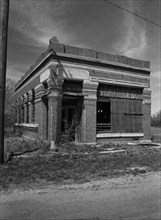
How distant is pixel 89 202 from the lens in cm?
461

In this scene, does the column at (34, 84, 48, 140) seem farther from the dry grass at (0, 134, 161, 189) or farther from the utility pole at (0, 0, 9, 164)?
the utility pole at (0, 0, 9, 164)

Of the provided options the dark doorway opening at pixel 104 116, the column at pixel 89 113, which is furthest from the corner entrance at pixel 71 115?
the dark doorway opening at pixel 104 116

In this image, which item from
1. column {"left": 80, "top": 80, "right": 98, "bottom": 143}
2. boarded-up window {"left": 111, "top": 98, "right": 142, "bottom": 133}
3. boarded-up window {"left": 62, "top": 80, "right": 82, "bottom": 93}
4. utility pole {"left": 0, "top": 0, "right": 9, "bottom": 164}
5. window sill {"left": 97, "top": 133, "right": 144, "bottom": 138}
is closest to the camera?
utility pole {"left": 0, "top": 0, "right": 9, "bottom": 164}

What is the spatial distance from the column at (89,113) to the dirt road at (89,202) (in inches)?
290

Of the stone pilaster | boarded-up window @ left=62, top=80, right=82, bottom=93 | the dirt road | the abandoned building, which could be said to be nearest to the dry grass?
the dirt road

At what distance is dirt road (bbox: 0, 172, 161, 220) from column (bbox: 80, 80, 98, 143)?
737cm

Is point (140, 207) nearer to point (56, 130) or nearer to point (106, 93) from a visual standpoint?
point (56, 130)

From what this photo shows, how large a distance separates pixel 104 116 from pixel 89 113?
179 cm

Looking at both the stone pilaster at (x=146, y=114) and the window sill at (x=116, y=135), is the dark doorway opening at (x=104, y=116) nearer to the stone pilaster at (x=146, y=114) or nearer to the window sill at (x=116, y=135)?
the window sill at (x=116, y=135)

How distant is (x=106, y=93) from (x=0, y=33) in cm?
843

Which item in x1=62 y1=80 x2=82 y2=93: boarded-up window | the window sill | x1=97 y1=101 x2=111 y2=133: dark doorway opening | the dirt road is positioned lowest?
the dirt road

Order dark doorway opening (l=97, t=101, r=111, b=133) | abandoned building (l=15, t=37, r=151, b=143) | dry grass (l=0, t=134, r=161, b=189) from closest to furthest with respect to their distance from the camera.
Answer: dry grass (l=0, t=134, r=161, b=189) < abandoned building (l=15, t=37, r=151, b=143) < dark doorway opening (l=97, t=101, r=111, b=133)

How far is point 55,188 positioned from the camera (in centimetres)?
541

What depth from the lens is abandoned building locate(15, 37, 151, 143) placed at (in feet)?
41.1
